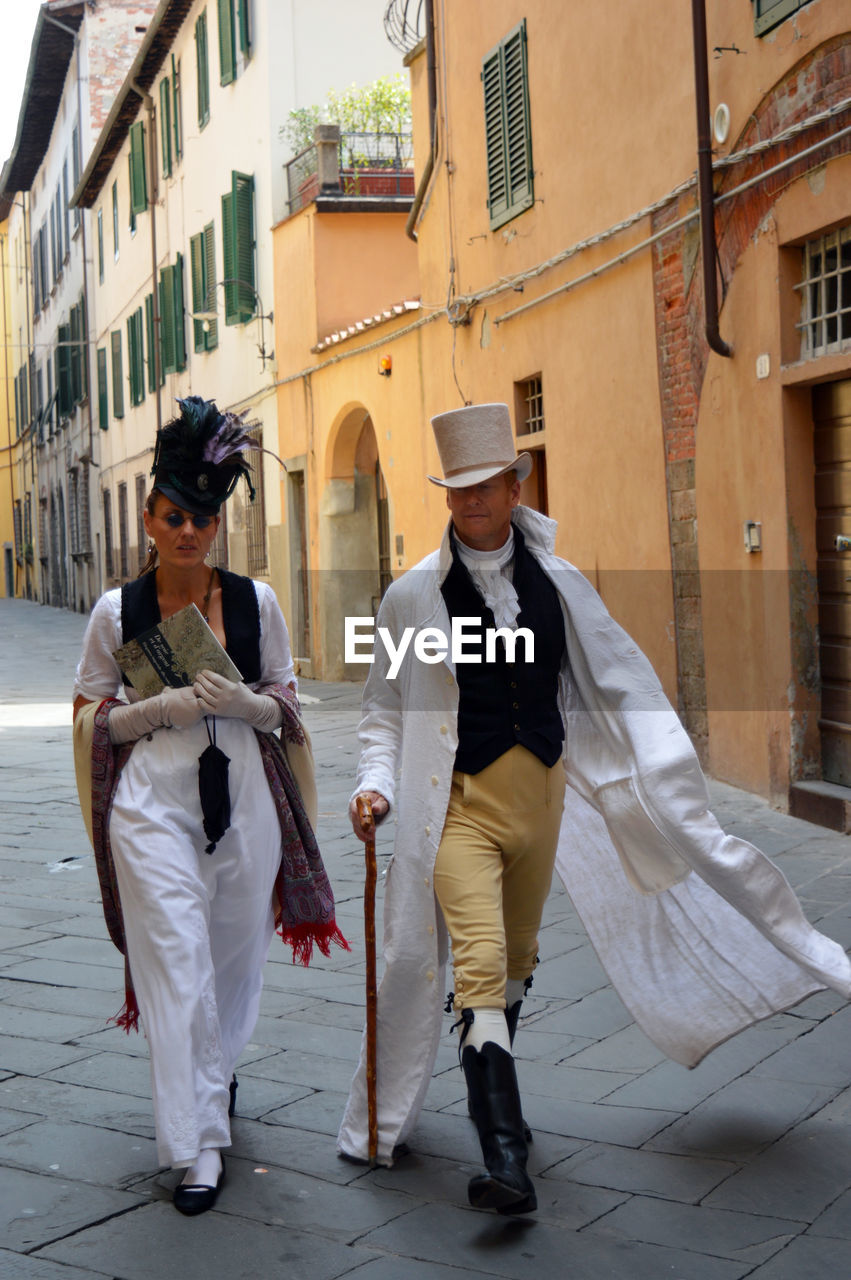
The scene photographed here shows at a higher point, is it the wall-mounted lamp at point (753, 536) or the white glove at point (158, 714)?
the wall-mounted lamp at point (753, 536)

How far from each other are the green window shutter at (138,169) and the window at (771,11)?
20169 millimetres

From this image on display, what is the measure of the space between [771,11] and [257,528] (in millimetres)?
13525

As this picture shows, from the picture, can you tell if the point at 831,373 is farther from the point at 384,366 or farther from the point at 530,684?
the point at 384,366

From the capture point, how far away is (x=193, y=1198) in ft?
11.4

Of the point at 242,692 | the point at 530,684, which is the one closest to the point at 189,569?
the point at 242,692

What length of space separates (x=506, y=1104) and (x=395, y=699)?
988 mm

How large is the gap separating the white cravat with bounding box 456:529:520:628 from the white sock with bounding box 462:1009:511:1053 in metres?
0.90

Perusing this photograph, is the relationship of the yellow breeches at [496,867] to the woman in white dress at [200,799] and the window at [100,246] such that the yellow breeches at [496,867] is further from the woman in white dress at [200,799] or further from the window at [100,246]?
the window at [100,246]

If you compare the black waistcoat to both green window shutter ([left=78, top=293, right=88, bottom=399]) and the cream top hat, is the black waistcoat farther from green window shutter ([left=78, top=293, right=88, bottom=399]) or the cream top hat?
green window shutter ([left=78, top=293, right=88, bottom=399])

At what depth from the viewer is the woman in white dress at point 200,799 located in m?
3.59

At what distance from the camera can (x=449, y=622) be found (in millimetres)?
3736

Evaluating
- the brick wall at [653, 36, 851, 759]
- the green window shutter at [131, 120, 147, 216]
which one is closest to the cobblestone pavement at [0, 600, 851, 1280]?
the brick wall at [653, 36, 851, 759]

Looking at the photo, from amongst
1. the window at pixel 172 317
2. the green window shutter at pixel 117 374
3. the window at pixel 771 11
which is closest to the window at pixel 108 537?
the green window shutter at pixel 117 374

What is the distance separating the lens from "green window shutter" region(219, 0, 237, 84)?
20.2 m
